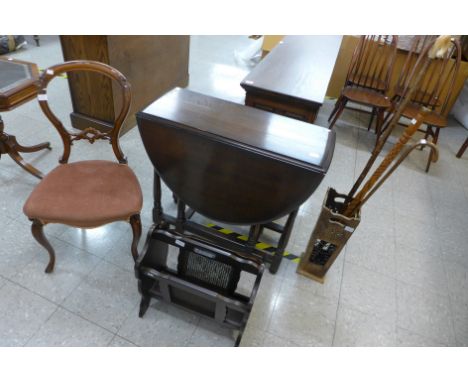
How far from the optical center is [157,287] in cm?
131

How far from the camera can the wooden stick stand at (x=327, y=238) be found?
4.31ft

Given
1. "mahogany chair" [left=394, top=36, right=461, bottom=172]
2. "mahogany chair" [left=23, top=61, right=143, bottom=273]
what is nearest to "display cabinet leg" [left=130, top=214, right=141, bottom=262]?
"mahogany chair" [left=23, top=61, right=143, bottom=273]

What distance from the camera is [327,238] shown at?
1.39 metres

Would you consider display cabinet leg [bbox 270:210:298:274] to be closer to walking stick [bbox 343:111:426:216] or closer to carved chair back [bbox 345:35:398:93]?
walking stick [bbox 343:111:426:216]

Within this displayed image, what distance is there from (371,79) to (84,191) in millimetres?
2717

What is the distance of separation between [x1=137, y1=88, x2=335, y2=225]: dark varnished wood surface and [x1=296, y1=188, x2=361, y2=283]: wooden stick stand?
0.86 ft

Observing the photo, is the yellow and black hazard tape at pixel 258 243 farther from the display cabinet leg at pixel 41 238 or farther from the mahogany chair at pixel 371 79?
the mahogany chair at pixel 371 79

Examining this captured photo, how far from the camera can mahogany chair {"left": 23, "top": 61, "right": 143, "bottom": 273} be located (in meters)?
1.22

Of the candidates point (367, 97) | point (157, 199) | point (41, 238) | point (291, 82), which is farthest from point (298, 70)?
point (41, 238)

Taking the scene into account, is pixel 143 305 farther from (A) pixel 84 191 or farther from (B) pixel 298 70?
(B) pixel 298 70

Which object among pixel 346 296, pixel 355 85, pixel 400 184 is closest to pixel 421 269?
pixel 346 296

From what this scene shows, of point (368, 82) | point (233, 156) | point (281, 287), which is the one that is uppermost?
point (233, 156)

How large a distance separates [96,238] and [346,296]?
1.39m

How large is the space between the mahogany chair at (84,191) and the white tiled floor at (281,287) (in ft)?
0.61
